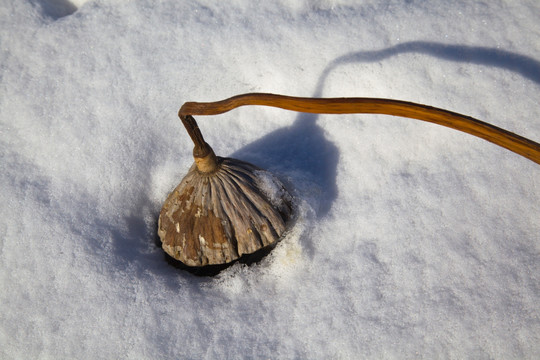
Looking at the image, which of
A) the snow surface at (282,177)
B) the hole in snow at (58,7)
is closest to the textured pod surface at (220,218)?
the snow surface at (282,177)

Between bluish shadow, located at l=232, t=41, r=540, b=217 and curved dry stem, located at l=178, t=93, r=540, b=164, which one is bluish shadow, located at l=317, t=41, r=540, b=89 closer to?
bluish shadow, located at l=232, t=41, r=540, b=217

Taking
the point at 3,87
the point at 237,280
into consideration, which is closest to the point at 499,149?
the point at 237,280

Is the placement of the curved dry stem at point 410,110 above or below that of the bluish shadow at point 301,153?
above

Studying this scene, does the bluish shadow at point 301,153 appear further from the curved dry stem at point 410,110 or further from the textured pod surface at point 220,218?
the curved dry stem at point 410,110

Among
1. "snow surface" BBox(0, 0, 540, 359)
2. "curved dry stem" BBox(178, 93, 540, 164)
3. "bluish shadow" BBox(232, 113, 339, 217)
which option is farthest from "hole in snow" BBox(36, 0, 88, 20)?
"curved dry stem" BBox(178, 93, 540, 164)

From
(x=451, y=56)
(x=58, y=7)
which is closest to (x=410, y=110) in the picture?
(x=451, y=56)

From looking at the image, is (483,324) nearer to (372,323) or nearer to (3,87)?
(372,323)

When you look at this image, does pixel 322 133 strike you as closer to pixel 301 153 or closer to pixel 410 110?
pixel 301 153
